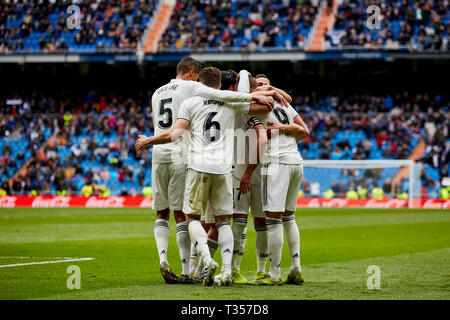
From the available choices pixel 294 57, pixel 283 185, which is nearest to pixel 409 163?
pixel 294 57

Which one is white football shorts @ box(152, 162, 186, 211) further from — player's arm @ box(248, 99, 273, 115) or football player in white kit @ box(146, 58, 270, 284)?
player's arm @ box(248, 99, 273, 115)

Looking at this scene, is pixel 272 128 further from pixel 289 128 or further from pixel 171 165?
pixel 171 165

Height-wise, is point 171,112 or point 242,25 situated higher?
point 242,25

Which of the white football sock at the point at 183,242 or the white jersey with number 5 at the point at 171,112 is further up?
the white jersey with number 5 at the point at 171,112

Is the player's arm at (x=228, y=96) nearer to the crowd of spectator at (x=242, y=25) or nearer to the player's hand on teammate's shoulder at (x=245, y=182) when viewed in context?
the player's hand on teammate's shoulder at (x=245, y=182)

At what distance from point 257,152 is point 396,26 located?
30.8 metres

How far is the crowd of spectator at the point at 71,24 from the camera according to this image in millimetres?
39719

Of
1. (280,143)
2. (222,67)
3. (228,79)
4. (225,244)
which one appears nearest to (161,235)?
(225,244)

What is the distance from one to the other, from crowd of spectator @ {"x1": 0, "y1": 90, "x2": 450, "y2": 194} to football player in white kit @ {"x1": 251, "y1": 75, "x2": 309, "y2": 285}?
23609 millimetres

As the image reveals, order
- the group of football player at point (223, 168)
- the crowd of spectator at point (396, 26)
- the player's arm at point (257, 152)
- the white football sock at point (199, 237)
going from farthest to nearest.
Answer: the crowd of spectator at point (396, 26) → the player's arm at point (257, 152) → the group of football player at point (223, 168) → the white football sock at point (199, 237)

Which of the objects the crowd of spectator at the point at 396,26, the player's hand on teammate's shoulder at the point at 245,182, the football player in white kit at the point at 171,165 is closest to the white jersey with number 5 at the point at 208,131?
the player's hand on teammate's shoulder at the point at 245,182

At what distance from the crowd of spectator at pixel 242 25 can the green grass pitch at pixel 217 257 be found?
1663cm

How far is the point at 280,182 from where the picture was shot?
860 centimetres
